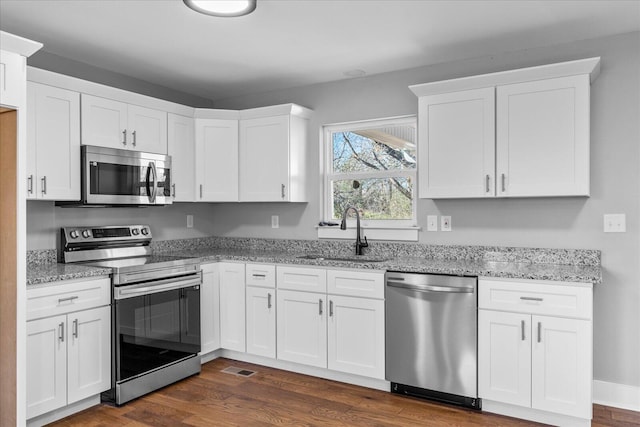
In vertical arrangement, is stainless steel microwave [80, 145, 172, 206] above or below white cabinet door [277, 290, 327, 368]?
above

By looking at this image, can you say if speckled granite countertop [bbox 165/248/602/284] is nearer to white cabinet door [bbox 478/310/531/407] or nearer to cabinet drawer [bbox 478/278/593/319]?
cabinet drawer [bbox 478/278/593/319]

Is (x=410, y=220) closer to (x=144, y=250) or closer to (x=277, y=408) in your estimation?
(x=277, y=408)

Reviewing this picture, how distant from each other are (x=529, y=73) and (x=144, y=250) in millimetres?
3231

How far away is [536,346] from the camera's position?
2783 millimetres

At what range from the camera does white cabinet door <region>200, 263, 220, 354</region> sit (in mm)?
3807

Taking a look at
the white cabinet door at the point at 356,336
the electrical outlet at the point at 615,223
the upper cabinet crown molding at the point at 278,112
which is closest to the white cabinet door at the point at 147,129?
the upper cabinet crown molding at the point at 278,112

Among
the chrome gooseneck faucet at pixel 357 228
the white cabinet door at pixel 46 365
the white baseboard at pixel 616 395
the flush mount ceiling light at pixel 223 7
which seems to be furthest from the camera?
the chrome gooseneck faucet at pixel 357 228

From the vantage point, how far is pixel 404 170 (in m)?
3.94

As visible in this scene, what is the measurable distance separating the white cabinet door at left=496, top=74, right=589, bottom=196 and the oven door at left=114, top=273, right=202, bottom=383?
2.39 metres

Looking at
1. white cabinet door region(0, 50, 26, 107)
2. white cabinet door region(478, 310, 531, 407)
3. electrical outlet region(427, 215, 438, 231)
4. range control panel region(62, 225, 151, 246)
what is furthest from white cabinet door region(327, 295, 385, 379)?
white cabinet door region(0, 50, 26, 107)

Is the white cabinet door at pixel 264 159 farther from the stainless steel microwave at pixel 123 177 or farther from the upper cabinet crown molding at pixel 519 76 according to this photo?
the upper cabinet crown molding at pixel 519 76

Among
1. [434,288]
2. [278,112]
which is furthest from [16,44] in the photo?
[434,288]

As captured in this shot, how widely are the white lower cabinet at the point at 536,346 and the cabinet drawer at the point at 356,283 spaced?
69 cm

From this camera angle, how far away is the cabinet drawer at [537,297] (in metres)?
2.68
